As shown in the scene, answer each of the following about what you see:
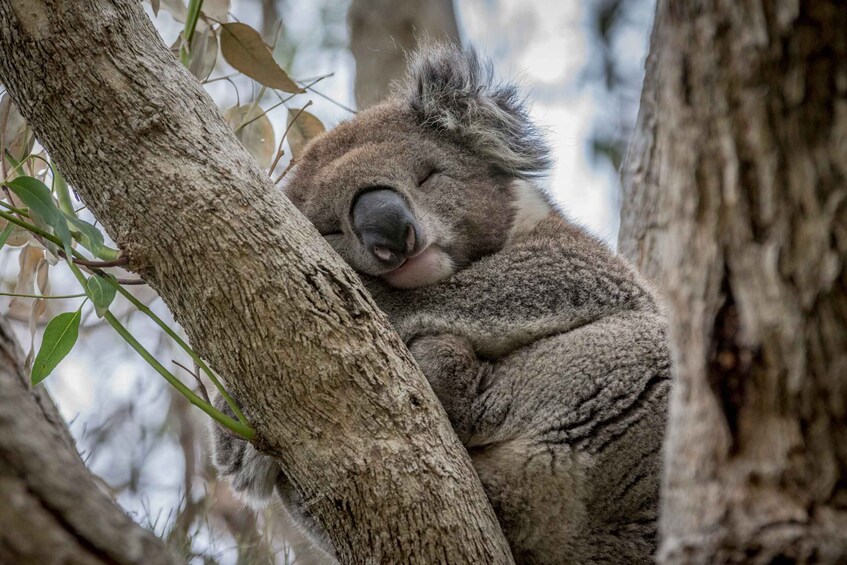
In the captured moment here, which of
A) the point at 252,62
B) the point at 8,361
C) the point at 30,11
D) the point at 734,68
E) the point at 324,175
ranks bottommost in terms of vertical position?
the point at 8,361

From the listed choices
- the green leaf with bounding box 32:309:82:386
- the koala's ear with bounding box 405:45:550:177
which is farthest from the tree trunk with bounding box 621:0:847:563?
the koala's ear with bounding box 405:45:550:177

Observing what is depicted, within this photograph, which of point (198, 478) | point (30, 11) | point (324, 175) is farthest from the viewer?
point (198, 478)

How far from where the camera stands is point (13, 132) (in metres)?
2.65

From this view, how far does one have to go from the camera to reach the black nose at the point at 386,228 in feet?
8.59

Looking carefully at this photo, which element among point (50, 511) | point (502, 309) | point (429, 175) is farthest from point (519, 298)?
point (50, 511)

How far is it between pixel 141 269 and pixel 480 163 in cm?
149

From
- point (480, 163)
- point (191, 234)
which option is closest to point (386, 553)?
point (191, 234)

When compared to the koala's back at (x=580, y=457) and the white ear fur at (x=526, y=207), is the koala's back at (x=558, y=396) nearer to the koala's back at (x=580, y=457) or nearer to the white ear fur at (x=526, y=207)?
the koala's back at (x=580, y=457)

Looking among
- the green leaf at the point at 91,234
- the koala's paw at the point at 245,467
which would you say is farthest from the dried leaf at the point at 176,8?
the koala's paw at the point at 245,467

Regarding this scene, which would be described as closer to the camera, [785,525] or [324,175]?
[785,525]

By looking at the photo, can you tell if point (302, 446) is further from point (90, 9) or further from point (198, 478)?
point (198, 478)

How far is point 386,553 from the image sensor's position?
1964 mm

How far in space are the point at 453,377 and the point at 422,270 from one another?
42 cm

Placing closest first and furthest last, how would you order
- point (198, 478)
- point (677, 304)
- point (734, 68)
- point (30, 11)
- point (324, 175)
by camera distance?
point (734, 68), point (677, 304), point (30, 11), point (324, 175), point (198, 478)
